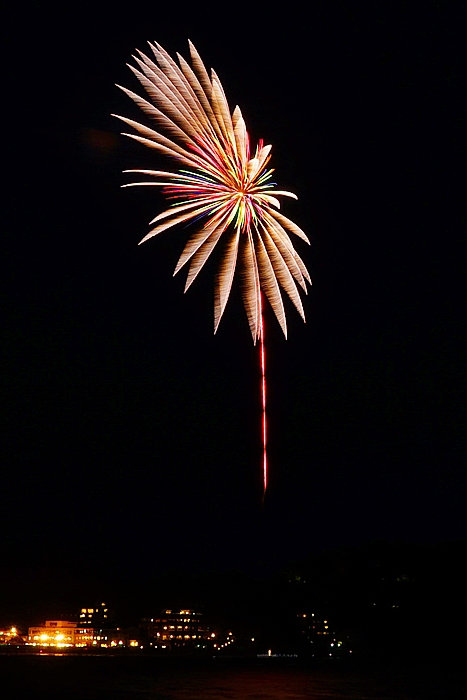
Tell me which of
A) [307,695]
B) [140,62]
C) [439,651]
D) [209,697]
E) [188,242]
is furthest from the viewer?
[439,651]

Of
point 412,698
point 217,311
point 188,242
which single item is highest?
point 188,242

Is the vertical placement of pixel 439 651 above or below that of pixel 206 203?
below

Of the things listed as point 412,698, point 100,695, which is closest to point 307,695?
point 412,698

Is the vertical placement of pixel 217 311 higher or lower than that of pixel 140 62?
lower

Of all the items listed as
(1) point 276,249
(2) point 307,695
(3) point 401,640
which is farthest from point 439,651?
(1) point 276,249

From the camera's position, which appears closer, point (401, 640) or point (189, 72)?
point (189, 72)

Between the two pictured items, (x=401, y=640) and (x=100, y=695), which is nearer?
(x=100, y=695)

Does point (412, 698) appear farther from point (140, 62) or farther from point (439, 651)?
point (439, 651)

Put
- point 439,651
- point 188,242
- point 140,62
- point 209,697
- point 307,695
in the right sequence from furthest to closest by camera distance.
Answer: point 439,651
point 307,695
point 209,697
point 188,242
point 140,62

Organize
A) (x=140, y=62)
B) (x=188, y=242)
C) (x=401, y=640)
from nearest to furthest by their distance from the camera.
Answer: (x=140, y=62) → (x=188, y=242) → (x=401, y=640)

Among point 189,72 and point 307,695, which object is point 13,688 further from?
point 189,72
